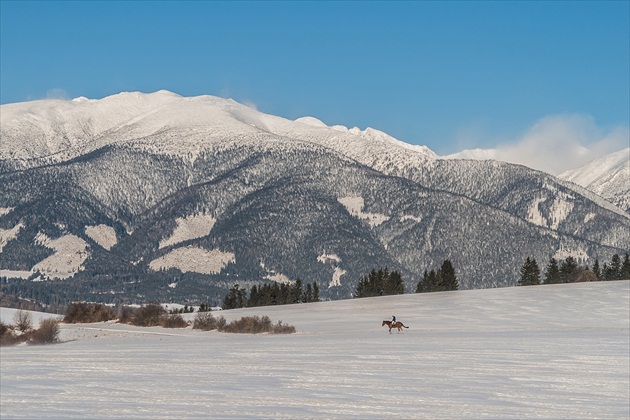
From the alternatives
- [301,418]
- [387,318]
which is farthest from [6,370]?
[387,318]

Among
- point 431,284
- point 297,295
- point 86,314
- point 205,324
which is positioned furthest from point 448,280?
point 205,324

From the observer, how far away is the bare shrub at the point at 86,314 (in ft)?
314

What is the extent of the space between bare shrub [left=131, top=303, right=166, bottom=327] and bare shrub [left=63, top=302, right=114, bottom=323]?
12.9 feet

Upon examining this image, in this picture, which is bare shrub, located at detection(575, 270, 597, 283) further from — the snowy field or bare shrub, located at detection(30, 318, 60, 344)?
bare shrub, located at detection(30, 318, 60, 344)

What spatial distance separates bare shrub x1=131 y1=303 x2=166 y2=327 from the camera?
302 ft

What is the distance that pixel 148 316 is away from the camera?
9338 cm

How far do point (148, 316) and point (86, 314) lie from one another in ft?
23.8

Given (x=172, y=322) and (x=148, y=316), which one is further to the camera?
(x=148, y=316)

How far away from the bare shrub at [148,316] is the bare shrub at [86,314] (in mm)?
3942

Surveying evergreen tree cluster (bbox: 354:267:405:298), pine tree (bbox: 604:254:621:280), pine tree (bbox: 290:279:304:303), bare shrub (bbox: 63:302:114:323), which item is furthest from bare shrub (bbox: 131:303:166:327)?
pine tree (bbox: 604:254:621:280)

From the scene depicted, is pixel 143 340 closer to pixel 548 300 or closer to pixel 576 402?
pixel 576 402

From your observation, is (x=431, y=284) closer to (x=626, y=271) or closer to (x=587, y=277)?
(x=587, y=277)

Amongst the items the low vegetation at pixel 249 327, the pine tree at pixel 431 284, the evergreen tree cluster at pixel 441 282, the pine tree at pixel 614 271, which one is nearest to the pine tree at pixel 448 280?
the evergreen tree cluster at pixel 441 282

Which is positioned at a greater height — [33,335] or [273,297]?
[273,297]
